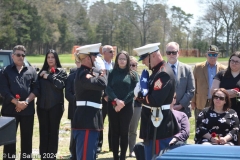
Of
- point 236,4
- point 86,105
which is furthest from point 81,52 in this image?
point 236,4

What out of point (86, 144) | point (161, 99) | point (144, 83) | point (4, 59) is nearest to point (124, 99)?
point (86, 144)

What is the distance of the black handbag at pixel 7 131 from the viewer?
282cm

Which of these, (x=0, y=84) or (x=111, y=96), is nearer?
(x=0, y=84)

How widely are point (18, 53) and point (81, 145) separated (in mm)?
1902

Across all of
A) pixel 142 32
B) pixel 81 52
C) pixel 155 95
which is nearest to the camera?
pixel 155 95

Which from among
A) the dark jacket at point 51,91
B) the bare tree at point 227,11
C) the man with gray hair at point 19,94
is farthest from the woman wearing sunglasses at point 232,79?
the bare tree at point 227,11

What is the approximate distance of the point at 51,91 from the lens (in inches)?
239

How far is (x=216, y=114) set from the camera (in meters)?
5.15

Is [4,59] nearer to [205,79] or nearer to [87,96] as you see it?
[205,79]

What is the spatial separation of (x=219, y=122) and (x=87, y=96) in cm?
174

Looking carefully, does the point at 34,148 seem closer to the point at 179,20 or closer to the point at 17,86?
the point at 17,86

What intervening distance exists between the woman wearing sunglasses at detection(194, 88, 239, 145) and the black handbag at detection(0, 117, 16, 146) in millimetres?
2793

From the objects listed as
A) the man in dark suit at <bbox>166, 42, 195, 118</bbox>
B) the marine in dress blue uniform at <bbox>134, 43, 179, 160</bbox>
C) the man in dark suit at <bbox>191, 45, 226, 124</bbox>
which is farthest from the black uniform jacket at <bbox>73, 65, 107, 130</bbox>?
the man in dark suit at <bbox>191, 45, 226, 124</bbox>

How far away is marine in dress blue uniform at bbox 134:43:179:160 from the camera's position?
4.17 metres
